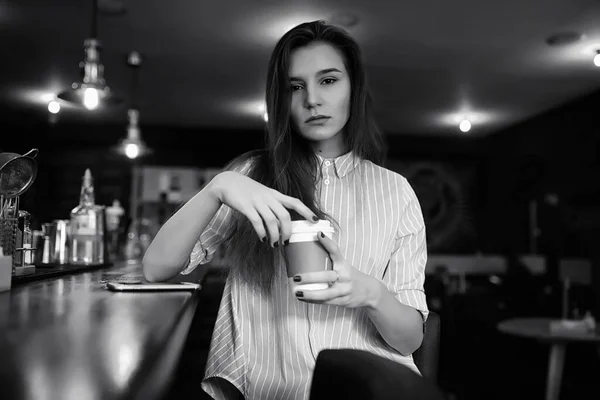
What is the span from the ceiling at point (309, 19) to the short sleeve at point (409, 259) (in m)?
3.09

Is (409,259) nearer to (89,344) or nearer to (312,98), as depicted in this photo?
(312,98)

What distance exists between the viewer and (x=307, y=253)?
36.3 inches

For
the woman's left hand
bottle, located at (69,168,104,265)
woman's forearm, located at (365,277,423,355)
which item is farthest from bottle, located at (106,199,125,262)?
the woman's left hand

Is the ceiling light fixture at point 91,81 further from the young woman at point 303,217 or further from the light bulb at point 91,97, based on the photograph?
A: the young woman at point 303,217

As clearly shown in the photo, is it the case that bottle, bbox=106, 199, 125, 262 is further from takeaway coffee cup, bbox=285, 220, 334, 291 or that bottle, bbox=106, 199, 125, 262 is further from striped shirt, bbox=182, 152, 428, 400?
takeaway coffee cup, bbox=285, 220, 334, 291

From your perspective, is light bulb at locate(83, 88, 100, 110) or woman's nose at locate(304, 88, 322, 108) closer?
woman's nose at locate(304, 88, 322, 108)

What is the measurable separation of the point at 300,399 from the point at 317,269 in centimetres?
41

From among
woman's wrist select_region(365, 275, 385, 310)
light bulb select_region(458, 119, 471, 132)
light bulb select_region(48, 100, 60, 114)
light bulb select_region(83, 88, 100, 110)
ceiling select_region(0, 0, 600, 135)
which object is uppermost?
ceiling select_region(0, 0, 600, 135)

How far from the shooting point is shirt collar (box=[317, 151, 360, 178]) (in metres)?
1.41

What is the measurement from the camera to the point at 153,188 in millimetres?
8625

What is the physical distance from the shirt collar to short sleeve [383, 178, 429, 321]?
13cm

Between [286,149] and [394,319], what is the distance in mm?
471

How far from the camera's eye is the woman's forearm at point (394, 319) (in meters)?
1.08

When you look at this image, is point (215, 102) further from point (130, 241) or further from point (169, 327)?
point (169, 327)
